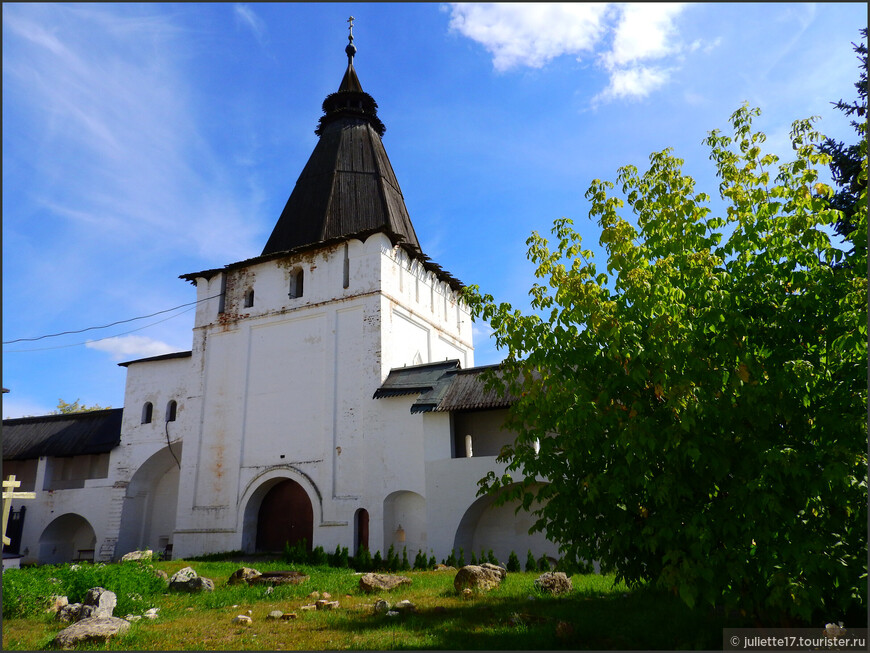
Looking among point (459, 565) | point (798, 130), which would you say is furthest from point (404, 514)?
point (798, 130)

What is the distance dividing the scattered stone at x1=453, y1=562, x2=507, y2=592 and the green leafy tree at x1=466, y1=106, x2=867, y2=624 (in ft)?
12.9

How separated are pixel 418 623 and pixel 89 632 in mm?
3744

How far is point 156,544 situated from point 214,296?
8.65 meters

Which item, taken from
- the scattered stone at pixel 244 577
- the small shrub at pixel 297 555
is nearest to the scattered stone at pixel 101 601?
the scattered stone at pixel 244 577

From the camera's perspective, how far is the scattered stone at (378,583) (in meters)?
10.4

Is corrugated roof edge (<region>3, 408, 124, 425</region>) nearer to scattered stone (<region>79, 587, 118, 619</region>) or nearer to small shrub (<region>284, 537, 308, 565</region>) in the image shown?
small shrub (<region>284, 537, 308, 565</region>)

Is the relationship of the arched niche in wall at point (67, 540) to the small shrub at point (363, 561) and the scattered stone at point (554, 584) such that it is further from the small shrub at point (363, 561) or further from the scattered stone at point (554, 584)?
the scattered stone at point (554, 584)

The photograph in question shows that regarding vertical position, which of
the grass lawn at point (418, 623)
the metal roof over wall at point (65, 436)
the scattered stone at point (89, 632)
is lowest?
the grass lawn at point (418, 623)

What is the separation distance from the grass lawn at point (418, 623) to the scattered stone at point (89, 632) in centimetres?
12

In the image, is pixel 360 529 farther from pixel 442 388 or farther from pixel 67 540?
pixel 67 540

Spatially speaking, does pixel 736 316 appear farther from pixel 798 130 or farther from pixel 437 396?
pixel 437 396

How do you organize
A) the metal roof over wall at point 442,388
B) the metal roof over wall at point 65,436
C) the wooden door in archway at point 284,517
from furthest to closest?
the metal roof over wall at point 65,436, the wooden door in archway at point 284,517, the metal roof over wall at point 442,388

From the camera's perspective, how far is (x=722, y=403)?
19.4 feet

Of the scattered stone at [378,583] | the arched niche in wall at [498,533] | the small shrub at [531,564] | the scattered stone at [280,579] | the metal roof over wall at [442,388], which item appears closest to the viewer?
the scattered stone at [378,583]
